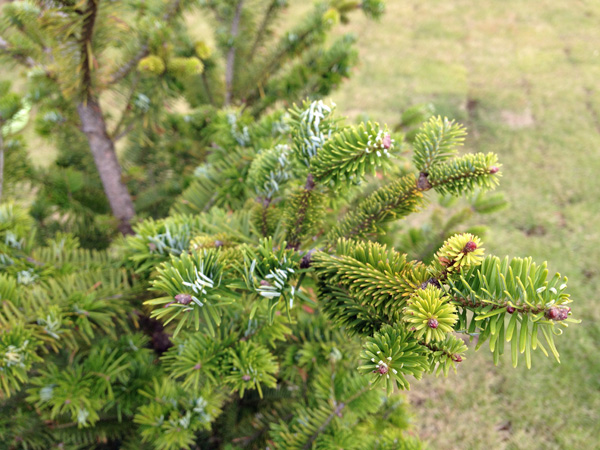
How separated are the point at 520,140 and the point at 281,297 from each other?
399 cm

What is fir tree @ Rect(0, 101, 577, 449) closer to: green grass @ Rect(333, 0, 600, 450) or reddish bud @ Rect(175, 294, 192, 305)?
reddish bud @ Rect(175, 294, 192, 305)

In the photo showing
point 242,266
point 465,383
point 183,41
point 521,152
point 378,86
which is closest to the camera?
point 242,266

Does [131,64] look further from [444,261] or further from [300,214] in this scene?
[444,261]

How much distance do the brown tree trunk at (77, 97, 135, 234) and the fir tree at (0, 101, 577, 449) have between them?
328 mm

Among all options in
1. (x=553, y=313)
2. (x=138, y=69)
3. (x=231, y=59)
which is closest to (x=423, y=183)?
(x=553, y=313)

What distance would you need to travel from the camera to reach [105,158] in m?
1.25

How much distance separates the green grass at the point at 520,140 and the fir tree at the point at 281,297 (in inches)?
38.7

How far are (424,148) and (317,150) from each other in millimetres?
183

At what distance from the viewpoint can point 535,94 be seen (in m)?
4.16

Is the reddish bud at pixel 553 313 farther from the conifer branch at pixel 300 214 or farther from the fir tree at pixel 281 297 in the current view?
the conifer branch at pixel 300 214

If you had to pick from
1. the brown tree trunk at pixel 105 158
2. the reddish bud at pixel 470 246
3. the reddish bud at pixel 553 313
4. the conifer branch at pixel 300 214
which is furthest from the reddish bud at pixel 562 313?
the brown tree trunk at pixel 105 158

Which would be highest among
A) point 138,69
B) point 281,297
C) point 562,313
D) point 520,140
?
point 138,69

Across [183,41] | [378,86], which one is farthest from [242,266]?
[378,86]

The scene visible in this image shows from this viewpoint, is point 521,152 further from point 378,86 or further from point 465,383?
point 465,383
